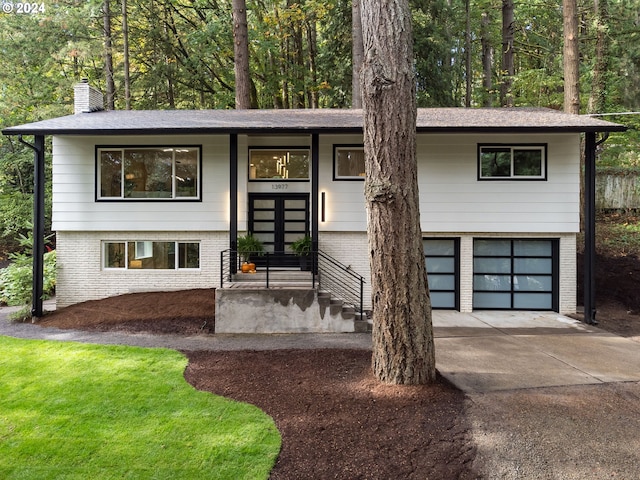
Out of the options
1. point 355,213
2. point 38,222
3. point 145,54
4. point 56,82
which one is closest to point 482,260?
point 355,213

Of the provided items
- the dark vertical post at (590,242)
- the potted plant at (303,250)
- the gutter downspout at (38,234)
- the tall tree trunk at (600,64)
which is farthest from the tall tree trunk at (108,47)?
the tall tree trunk at (600,64)

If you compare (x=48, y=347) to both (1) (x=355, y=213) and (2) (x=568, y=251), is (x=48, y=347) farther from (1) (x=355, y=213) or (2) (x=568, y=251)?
(2) (x=568, y=251)

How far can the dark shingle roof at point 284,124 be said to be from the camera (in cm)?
923

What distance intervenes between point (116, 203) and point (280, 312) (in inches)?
221

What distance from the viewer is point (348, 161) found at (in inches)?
415

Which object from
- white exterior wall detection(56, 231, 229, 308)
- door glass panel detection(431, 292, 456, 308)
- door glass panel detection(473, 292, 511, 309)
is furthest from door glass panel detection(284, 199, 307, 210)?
door glass panel detection(473, 292, 511, 309)

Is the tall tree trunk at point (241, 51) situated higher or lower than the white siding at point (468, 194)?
higher

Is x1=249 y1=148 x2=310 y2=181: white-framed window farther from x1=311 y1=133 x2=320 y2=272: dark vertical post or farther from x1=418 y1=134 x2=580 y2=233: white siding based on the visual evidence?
x1=418 y1=134 x2=580 y2=233: white siding

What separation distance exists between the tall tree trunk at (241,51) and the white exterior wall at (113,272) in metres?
6.19

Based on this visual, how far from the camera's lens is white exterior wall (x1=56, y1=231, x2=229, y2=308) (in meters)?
10.4

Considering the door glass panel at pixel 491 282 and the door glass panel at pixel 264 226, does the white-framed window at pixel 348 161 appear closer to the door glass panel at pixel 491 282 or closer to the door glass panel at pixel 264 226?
the door glass panel at pixel 264 226

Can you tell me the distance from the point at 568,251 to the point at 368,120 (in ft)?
26.5

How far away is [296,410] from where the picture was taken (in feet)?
14.9

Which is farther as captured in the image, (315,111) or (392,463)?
(315,111)
